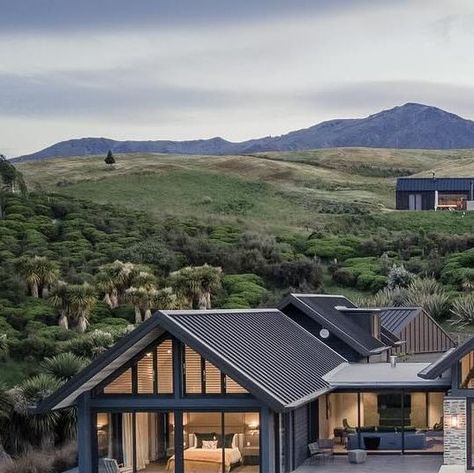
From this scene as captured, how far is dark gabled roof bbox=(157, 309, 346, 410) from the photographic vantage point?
22625 millimetres

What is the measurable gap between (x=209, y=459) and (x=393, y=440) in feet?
20.3

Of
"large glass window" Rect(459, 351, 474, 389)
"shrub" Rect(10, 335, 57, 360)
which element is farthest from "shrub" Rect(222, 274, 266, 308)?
"large glass window" Rect(459, 351, 474, 389)

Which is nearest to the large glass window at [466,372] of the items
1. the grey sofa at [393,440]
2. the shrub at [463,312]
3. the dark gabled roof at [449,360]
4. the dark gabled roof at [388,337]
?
the dark gabled roof at [449,360]

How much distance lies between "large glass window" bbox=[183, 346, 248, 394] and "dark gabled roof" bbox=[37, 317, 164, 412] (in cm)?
90

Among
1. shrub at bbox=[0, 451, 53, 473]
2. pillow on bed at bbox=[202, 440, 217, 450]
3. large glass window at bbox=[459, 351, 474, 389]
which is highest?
large glass window at bbox=[459, 351, 474, 389]

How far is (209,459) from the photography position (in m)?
23.6

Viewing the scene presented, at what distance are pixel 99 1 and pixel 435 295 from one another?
69.1ft

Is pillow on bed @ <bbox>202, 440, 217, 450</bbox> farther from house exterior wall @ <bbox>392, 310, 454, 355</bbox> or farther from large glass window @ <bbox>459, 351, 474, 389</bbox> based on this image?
house exterior wall @ <bbox>392, 310, 454, 355</bbox>

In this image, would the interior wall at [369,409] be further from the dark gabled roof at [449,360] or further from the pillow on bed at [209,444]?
the pillow on bed at [209,444]

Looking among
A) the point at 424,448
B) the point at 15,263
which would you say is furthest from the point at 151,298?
the point at 424,448

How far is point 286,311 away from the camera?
3188 centimetres

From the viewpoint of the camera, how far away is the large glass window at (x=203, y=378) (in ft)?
76.6

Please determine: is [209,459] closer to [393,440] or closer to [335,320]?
[393,440]

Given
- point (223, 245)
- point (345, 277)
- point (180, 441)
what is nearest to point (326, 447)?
point (180, 441)
